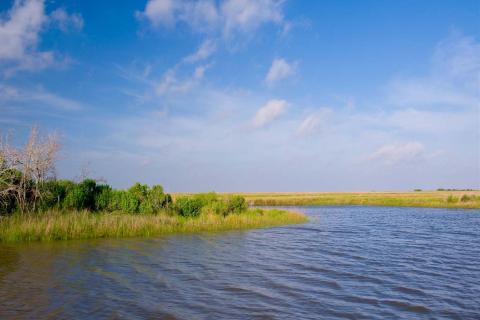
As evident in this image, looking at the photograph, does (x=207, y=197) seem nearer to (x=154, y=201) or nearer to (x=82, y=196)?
(x=154, y=201)

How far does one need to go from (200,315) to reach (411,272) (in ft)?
29.6

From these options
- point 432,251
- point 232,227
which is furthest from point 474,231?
point 232,227

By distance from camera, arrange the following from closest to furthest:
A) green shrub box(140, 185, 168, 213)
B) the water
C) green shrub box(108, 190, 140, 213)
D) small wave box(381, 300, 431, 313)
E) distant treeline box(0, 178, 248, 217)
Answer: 1. the water
2. small wave box(381, 300, 431, 313)
3. distant treeline box(0, 178, 248, 217)
4. green shrub box(108, 190, 140, 213)
5. green shrub box(140, 185, 168, 213)

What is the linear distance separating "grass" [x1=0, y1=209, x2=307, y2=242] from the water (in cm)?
118

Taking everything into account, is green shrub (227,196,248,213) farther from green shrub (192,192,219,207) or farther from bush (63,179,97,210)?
bush (63,179,97,210)

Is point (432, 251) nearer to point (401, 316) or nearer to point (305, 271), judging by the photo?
point (305, 271)

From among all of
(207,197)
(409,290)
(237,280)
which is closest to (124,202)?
(207,197)

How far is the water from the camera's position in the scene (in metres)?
9.58

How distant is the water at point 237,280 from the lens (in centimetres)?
958

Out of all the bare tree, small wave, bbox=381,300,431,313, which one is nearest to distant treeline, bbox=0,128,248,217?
the bare tree

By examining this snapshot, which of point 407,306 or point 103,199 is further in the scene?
point 103,199

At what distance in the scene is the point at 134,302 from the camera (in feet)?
33.5

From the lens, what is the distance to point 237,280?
42.1 ft

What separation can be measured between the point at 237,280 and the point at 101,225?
1230cm
